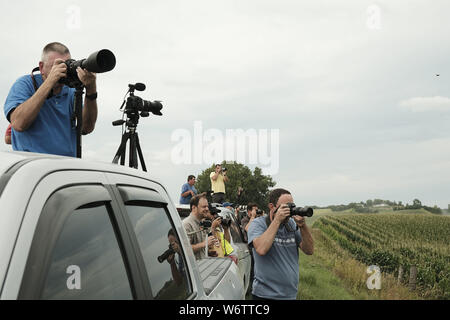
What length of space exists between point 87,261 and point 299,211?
3558 millimetres

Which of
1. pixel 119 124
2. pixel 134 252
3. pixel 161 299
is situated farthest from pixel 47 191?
pixel 119 124

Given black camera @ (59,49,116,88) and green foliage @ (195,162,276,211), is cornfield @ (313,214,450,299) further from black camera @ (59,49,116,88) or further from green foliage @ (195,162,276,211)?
green foliage @ (195,162,276,211)

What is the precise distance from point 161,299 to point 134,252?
25 cm

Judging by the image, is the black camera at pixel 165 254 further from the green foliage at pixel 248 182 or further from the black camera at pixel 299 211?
the green foliage at pixel 248 182

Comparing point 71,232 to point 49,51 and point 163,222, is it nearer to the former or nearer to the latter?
point 163,222

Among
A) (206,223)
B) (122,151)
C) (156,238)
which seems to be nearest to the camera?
(156,238)

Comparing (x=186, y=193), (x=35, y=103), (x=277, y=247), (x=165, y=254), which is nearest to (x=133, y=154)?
(x=35, y=103)

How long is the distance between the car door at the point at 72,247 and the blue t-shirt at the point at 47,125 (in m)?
1.40

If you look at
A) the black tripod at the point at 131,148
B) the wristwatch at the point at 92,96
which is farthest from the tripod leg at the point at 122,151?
the wristwatch at the point at 92,96

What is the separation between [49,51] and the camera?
294cm

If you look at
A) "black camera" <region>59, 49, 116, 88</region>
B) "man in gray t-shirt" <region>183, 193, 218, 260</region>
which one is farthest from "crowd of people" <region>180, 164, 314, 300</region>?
"black camera" <region>59, 49, 116, 88</region>

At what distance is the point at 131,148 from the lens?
12.4ft

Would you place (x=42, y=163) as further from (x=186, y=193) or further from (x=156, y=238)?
(x=186, y=193)

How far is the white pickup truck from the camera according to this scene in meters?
1.08
